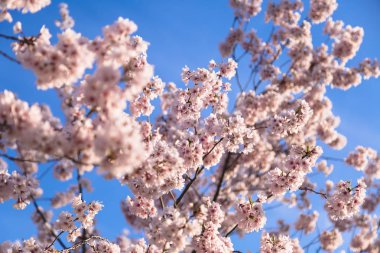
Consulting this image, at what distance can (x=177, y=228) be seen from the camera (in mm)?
4992

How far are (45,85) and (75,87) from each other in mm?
659

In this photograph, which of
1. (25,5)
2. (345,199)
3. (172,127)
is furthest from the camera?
(172,127)

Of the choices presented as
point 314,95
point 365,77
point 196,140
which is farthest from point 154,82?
point 365,77

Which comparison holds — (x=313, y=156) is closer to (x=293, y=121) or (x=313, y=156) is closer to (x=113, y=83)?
(x=293, y=121)

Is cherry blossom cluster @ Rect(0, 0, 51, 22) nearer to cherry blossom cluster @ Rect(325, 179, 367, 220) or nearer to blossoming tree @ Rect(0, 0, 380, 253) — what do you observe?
blossoming tree @ Rect(0, 0, 380, 253)

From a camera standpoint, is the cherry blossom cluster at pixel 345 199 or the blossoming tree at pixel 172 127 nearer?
the blossoming tree at pixel 172 127

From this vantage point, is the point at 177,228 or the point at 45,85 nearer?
the point at 45,85

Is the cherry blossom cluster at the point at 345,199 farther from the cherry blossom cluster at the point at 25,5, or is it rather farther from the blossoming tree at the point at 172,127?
the cherry blossom cluster at the point at 25,5

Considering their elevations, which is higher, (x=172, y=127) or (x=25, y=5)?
(x=172, y=127)

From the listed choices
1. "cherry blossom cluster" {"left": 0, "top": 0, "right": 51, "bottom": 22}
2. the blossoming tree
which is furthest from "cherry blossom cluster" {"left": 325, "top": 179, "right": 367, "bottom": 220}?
"cherry blossom cluster" {"left": 0, "top": 0, "right": 51, "bottom": 22}

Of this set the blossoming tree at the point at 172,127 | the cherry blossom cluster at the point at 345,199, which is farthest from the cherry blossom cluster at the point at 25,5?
the cherry blossom cluster at the point at 345,199

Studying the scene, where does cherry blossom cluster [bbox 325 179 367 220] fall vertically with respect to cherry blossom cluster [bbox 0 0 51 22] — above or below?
below

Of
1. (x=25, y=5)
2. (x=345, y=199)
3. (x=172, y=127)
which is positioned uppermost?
(x=172, y=127)

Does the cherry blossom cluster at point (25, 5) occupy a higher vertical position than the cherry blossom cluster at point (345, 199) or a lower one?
higher
